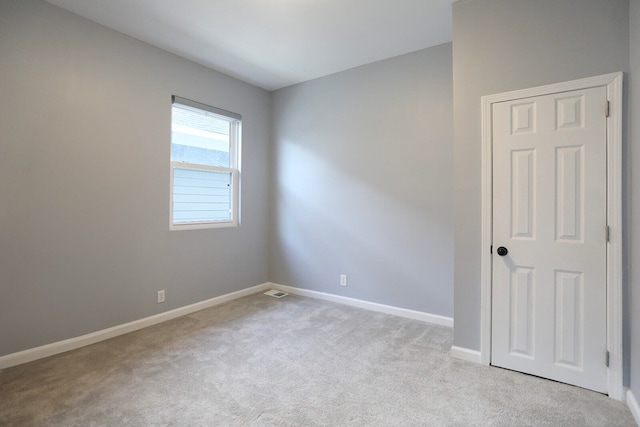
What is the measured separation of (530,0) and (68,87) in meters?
3.66

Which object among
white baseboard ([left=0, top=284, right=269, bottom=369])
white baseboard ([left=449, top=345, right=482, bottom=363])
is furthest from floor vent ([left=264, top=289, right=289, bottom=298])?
white baseboard ([left=449, top=345, right=482, bottom=363])

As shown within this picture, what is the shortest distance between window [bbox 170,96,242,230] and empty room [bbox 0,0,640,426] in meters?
0.03

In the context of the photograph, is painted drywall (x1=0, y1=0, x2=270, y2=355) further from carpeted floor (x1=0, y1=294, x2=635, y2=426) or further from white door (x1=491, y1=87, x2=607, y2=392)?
white door (x1=491, y1=87, x2=607, y2=392)

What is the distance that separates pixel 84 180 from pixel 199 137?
4.28 ft

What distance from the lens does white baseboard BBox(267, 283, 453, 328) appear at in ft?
10.2

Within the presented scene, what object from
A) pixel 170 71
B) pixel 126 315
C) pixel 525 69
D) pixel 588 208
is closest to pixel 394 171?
pixel 525 69

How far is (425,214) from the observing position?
10.4 feet

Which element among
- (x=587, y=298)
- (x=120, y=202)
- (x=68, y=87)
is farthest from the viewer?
(x=120, y=202)

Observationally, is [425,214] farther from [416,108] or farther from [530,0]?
[530,0]

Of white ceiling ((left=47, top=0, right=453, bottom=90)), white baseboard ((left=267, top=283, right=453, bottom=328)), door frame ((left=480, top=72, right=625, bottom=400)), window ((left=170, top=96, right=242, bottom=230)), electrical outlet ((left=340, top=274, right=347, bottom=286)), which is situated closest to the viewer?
door frame ((left=480, top=72, right=625, bottom=400))

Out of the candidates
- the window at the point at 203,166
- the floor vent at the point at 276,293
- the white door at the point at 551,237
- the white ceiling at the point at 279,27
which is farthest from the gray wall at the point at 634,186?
the window at the point at 203,166

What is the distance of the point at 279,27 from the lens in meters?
2.77

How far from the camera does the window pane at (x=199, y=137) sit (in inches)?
133

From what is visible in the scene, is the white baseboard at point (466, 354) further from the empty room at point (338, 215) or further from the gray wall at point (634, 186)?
the gray wall at point (634, 186)
